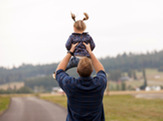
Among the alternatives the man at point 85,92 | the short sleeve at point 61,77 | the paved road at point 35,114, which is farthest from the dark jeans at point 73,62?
the paved road at point 35,114

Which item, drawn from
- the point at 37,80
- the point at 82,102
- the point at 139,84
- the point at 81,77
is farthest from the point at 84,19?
the point at 37,80

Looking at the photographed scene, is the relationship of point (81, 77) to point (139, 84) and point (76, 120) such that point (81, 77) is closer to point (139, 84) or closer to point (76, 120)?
point (76, 120)

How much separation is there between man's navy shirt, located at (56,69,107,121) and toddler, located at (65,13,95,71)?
0.34 meters

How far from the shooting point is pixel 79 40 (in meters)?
3.33

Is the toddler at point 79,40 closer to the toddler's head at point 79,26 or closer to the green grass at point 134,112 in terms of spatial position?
the toddler's head at point 79,26

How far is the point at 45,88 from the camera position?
178 metres

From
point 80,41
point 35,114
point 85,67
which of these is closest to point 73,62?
point 80,41

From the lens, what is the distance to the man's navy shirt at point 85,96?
2869 mm

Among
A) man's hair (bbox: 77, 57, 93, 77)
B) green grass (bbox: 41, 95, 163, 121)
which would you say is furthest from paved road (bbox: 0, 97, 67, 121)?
man's hair (bbox: 77, 57, 93, 77)

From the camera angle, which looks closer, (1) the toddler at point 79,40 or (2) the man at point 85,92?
(2) the man at point 85,92

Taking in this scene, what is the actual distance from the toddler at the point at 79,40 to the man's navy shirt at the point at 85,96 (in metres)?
0.34

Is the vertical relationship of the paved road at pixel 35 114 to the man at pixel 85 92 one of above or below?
below

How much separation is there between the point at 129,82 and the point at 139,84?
10.6 m

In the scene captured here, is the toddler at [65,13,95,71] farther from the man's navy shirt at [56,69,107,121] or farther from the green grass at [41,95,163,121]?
the green grass at [41,95,163,121]
